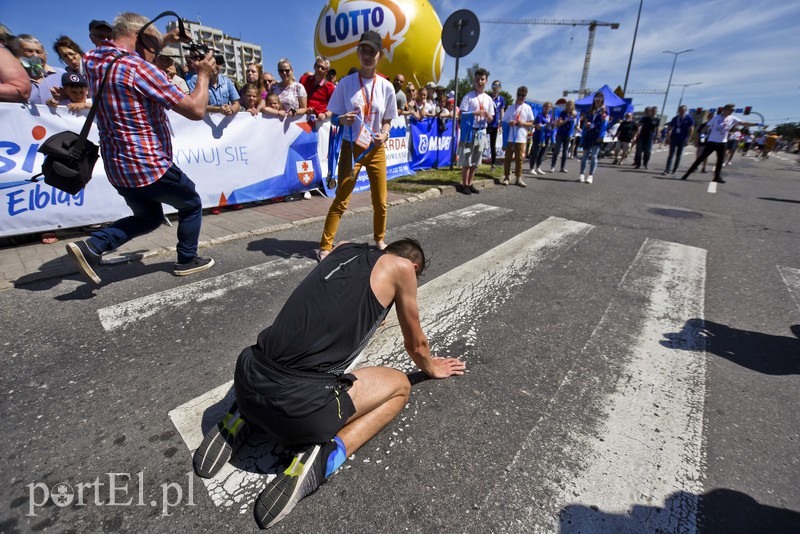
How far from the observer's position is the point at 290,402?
4.90 ft

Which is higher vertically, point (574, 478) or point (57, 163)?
point (57, 163)

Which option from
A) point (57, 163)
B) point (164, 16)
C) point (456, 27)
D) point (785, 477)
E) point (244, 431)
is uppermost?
point (456, 27)

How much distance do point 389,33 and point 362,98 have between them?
877 cm

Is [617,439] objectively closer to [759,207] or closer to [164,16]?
[164,16]

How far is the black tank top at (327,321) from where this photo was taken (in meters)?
1.58

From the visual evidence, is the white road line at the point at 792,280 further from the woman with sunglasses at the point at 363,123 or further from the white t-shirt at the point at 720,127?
the white t-shirt at the point at 720,127

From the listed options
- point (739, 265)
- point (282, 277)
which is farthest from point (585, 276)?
point (282, 277)

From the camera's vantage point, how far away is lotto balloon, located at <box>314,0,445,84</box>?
1075 cm

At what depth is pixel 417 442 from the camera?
5.99 ft

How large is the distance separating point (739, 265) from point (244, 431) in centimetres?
552

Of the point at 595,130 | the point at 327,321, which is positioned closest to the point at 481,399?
the point at 327,321

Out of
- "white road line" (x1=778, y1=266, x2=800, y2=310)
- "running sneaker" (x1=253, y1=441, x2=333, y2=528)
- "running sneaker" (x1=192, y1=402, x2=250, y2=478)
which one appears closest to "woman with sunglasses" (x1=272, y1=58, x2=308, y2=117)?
"running sneaker" (x1=192, y1=402, x2=250, y2=478)

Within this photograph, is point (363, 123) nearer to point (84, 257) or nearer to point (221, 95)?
point (84, 257)

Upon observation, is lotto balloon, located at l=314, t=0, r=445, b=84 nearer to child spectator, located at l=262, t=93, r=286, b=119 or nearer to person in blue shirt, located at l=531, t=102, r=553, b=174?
person in blue shirt, located at l=531, t=102, r=553, b=174
